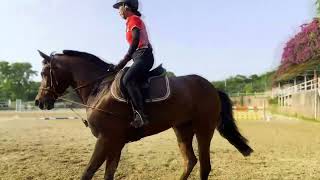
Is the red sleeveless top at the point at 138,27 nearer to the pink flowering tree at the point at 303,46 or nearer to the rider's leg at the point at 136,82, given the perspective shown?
the rider's leg at the point at 136,82

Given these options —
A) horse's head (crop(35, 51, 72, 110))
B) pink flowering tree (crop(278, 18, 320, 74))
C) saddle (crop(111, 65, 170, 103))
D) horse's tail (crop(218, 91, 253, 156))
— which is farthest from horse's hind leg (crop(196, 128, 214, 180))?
pink flowering tree (crop(278, 18, 320, 74))

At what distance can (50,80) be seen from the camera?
6.62 meters

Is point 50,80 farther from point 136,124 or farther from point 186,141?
point 186,141

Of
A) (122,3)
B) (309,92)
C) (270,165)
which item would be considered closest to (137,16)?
(122,3)

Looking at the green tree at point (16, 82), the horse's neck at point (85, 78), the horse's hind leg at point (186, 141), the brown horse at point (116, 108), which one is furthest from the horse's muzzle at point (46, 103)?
the green tree at point (16, 82)

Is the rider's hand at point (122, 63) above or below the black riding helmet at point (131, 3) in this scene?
below

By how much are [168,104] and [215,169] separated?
269cm

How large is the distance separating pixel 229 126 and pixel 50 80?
9.78 feet

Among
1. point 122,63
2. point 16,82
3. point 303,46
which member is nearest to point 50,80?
point 122,63

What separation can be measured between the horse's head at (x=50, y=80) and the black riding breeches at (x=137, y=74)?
3.52ft

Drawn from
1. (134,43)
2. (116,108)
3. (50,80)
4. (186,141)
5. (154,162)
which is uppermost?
(134,43)

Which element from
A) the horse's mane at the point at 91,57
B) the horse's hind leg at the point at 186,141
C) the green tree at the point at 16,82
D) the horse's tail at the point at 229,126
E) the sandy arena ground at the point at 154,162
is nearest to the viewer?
the horse's mane at the point at 91,57

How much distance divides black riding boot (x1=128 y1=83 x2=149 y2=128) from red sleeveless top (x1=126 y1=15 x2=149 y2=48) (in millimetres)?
629

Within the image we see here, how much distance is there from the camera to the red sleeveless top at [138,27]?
629cm
